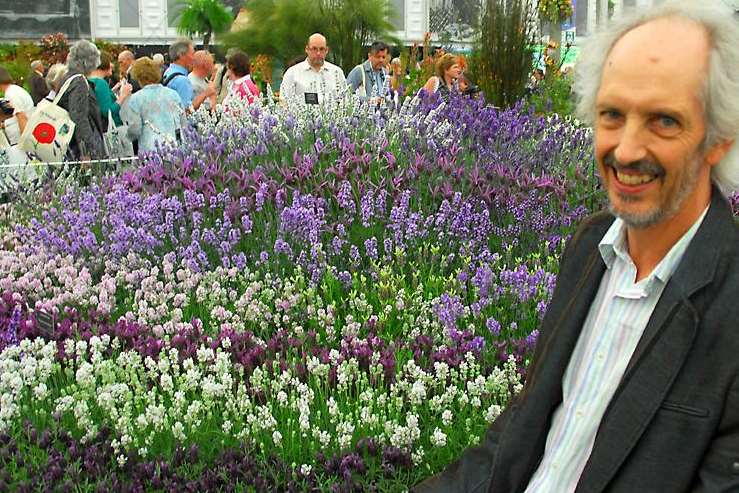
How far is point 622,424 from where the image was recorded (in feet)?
5.69

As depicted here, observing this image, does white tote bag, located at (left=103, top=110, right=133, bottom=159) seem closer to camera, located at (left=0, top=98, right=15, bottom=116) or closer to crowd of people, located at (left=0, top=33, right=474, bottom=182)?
crowd of people, located at (left=0, top=33, right=474, bottom=182)

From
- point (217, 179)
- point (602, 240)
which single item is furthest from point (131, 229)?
point (602, 240)

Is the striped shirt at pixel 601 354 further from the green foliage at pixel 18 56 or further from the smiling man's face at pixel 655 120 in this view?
the green foliage at pixel 18 56

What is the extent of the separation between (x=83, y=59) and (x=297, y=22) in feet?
46.4

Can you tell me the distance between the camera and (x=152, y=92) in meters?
9.40

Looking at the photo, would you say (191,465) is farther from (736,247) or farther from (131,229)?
(131,229)

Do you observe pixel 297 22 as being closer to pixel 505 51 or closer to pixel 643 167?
pixel 505 51

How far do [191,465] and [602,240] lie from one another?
5.58ft

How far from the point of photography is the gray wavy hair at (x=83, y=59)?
383 inches

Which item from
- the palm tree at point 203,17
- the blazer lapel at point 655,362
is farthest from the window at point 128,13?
the blazer lapel at point 655,362

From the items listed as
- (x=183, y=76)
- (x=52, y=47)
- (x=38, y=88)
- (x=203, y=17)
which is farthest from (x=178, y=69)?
(x=203, y=17)

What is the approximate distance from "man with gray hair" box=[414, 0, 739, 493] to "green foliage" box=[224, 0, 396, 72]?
46.1ft

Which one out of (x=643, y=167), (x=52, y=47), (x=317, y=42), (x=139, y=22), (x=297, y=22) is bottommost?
(x=643, y=167)

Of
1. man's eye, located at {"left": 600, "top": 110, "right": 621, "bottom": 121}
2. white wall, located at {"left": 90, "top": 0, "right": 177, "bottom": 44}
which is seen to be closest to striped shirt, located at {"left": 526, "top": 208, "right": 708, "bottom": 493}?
man's eye, located at {"left": 600, "top": 110, "right": 621, "bottom": 121}
